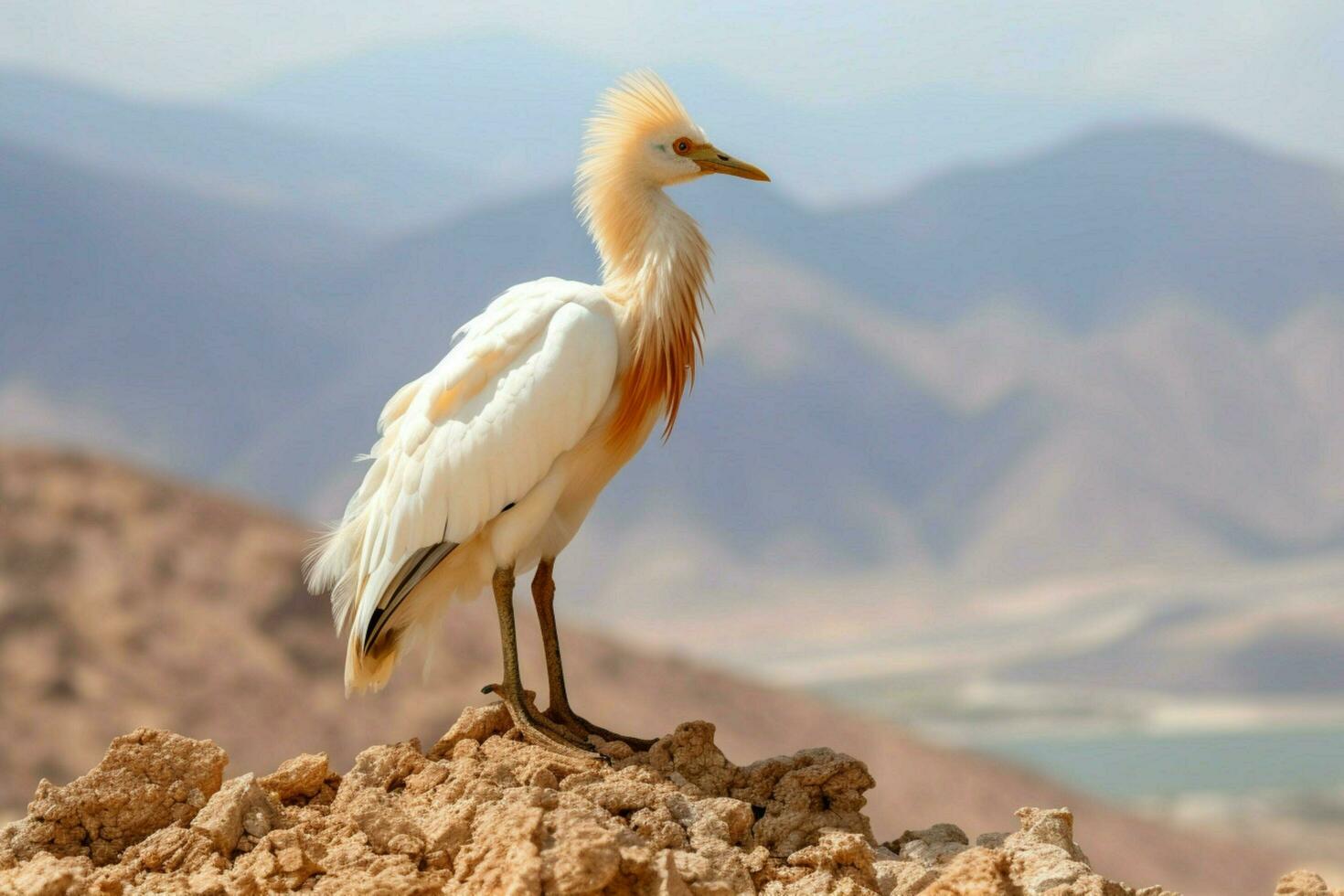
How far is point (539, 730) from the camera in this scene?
642 cm

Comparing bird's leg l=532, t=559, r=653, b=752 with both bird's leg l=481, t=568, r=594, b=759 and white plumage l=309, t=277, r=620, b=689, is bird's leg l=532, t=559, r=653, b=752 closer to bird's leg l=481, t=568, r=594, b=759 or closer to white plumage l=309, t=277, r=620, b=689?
bird's leg l=481, t=568, r=594, b=759

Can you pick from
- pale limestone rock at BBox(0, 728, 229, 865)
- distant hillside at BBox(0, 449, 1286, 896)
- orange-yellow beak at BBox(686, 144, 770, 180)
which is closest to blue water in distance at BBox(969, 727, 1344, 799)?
distant hillside at BBox(0, 449, 1286, 896)

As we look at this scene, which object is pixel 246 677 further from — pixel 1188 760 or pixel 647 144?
pixel 1188 760

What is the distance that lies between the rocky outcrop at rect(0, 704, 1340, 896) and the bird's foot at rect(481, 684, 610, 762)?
103mm

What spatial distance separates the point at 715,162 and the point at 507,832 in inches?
132

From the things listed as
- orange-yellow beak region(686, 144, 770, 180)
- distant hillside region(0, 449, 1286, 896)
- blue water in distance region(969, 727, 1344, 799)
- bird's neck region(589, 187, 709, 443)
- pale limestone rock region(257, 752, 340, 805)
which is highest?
blue water in distance region(969, 727, 1344, 799)

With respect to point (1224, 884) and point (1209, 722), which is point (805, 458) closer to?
point (1209, 722)

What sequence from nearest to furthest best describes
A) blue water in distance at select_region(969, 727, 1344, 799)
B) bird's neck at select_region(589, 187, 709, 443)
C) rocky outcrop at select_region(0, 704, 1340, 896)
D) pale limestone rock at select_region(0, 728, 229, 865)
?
rocky outcrop at select_region(0, 704, 1340, 896) → pale limestone rock at select_region(0, 728, 229, 865) → bird's neck at select_region(589, 187, 709, 443) → blue water in distance at select_region(969, 727, 1344, 799)

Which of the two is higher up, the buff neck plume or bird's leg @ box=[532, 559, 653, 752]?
the buff neck plume

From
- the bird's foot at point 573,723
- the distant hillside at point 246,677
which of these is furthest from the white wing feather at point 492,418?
the distant hillside at point 246,677

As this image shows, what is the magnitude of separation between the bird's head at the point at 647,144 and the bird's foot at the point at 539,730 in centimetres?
226

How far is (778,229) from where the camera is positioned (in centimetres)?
9781

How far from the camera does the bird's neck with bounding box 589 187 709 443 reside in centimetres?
663

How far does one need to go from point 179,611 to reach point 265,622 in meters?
1.33
